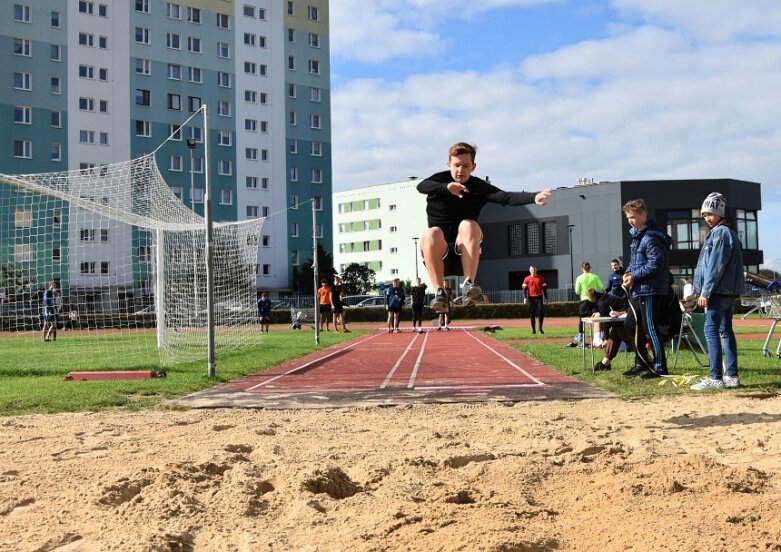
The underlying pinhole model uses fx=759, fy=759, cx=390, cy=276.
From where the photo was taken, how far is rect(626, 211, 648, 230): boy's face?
9125 mm

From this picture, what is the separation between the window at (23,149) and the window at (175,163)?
30.1 feet

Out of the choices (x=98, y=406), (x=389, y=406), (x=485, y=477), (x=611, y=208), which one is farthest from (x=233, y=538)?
(x=611, y=208)

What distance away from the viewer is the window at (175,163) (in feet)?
180

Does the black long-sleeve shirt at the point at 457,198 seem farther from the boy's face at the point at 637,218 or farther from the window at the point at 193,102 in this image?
the window at the point at 193,102

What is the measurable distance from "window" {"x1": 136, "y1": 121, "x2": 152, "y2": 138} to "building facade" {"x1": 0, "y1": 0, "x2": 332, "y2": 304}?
0.09 metres

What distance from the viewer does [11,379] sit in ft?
38.8

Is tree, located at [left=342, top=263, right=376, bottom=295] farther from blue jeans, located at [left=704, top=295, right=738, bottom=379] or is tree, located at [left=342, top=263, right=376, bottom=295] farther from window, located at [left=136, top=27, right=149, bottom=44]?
blue jeans, located at [left=704, top=295, right=738, bottom=379]

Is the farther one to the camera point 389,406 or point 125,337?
point 125,337

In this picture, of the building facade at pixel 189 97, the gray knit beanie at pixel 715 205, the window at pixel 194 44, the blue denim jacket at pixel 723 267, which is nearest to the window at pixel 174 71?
the building facade at pixel 189 97

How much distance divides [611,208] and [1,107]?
40910 mm

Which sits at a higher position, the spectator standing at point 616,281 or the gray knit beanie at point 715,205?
the gray knit beanie at point 715,205

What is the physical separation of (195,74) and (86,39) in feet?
26.0

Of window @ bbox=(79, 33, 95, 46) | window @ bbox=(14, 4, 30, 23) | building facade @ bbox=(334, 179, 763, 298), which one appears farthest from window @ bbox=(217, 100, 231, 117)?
window @ bbox=(14, 4, 30, 23)

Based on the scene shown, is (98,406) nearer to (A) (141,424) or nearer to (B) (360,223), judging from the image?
(A) (141,424)
